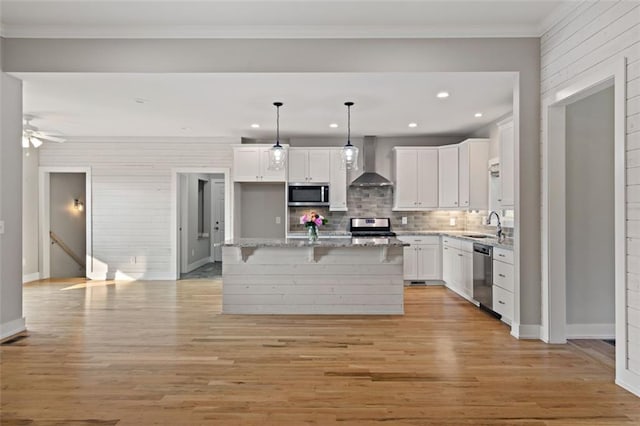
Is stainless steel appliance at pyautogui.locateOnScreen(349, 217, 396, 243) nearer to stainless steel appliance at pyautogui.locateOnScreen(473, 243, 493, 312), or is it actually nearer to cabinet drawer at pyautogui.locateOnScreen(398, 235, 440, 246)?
cabinet drawer at pyautogui.locateOnScreen(398, 235, 440, 246)

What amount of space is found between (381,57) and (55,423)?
381 centimetres

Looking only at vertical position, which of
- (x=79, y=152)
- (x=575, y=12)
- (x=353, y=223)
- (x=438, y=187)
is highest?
(x=575, y=12)

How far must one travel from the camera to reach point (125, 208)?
7.71m

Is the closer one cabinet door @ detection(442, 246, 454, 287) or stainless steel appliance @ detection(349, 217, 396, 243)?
cabinet door @ detection(442, 246, 454, 287)

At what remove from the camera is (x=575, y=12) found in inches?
136

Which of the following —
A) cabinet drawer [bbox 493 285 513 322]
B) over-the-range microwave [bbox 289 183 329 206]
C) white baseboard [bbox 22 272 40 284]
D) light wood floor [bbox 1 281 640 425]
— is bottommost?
light wood floor [bbox 1 281 640 425]

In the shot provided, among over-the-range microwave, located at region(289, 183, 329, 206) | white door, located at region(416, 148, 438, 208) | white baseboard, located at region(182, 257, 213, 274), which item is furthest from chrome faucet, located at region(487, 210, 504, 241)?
white baseboard, located at region(182, 257, 213, 274)

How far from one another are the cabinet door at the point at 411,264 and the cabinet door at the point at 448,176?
3.25 feet

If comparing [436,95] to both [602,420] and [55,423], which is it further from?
[55,423]

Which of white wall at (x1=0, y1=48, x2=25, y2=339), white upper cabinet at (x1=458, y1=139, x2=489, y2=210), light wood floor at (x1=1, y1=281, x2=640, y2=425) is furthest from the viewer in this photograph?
white upper cabinet at (x1=458, y1=139, x2=489, y2=210)

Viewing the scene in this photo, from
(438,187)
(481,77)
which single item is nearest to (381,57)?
(481,77)

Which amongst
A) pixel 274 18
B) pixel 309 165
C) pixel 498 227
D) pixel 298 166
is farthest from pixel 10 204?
pixel 498 227

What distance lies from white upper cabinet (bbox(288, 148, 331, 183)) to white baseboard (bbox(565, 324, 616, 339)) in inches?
178

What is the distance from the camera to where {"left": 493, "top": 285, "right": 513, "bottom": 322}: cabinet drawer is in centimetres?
441
